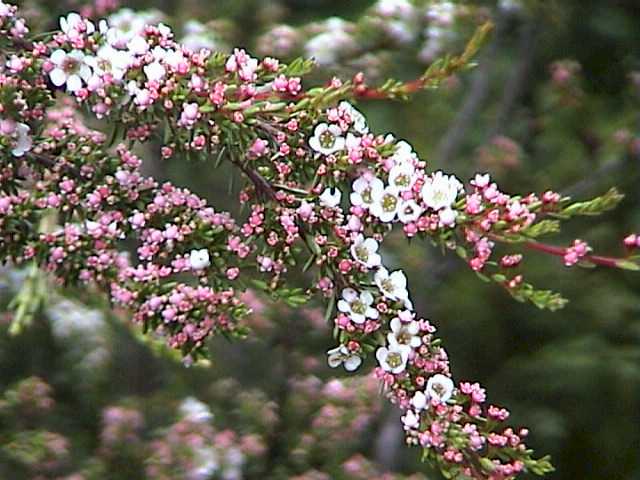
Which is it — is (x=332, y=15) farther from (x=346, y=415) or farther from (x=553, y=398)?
(x=346, y=415)

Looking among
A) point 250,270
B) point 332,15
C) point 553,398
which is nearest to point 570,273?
point 553,398

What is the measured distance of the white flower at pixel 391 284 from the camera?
3.85 feet

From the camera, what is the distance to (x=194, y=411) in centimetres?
213

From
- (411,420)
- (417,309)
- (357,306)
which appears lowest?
(411,420)

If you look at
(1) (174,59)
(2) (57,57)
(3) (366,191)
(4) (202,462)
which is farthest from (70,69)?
(4) (202,462)

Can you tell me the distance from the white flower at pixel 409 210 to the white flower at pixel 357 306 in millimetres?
89

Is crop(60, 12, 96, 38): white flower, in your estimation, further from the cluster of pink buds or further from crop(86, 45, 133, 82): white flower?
the cluster of pink buds

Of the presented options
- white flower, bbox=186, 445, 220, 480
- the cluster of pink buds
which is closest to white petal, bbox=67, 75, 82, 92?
the cluster of pink buds

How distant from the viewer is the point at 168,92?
118 cm

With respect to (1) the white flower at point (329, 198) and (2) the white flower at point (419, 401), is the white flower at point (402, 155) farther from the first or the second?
(2) the white flower at point (419, 401)

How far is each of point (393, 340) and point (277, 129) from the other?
26 cm

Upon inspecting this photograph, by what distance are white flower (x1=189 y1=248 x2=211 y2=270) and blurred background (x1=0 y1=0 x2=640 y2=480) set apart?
2.44 ft

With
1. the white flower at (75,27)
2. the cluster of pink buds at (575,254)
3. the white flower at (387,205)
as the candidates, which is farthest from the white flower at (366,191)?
the white flower at (75,27)

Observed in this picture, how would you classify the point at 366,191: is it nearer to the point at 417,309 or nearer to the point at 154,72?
the point at 154,72
